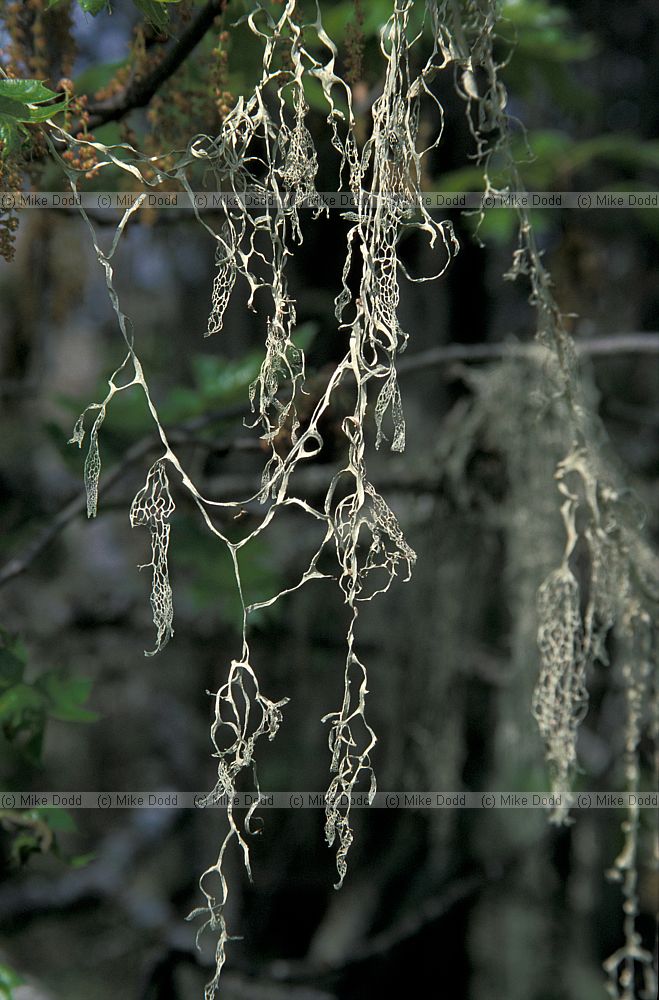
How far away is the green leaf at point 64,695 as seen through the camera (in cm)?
92

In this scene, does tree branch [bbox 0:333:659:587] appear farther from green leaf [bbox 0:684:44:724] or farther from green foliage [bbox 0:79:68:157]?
green foliage [bbox 0:79:68:157]

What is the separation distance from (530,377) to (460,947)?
1.64m

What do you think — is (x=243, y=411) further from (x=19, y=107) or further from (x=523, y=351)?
(x=19, y=107)

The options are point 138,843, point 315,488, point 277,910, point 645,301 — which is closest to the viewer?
point 315,488

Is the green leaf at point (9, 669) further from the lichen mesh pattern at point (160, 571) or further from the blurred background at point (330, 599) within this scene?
the lichen mesh pattern at point (160, 571)

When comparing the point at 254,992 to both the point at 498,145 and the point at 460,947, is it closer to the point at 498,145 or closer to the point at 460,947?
the point at 460,947

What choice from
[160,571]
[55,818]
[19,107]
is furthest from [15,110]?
[55,818]

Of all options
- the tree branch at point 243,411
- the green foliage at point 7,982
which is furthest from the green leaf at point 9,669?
the green foliage at point 7,982

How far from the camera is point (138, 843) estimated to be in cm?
210

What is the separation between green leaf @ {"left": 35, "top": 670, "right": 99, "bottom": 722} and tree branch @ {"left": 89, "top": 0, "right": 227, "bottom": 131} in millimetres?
546

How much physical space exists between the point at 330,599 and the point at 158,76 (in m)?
1.40

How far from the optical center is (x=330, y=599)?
2.05 m

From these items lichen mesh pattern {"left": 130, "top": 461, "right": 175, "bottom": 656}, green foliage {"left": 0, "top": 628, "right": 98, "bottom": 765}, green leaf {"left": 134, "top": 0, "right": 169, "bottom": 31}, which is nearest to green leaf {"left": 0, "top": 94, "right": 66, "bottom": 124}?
green leaf {"left": 134, "top": 0, "right": 169, "bottom": 31}

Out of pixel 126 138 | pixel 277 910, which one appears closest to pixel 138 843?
pixel 277 910
